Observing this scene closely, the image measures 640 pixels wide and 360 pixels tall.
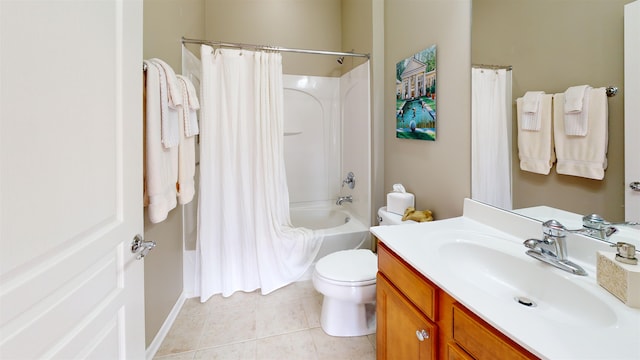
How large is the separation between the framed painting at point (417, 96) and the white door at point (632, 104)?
919mm

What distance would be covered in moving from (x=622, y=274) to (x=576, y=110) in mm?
598

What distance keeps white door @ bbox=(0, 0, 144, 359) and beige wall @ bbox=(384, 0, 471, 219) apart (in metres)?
1.57

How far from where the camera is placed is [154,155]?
1272 millimetres

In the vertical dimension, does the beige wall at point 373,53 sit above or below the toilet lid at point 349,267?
above

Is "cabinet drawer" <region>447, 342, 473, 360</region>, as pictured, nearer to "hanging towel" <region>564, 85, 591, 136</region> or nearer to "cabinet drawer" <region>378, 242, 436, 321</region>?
"cabinet drawer" <region>378, 242, 436, 321</region>

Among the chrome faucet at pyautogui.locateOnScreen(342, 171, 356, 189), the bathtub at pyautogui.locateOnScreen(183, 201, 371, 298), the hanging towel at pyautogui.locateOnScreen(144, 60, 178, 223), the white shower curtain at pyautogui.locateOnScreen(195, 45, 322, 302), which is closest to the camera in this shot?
the hanging towel at pyautogui.locateOnScreen(144, 60, 178, 223)

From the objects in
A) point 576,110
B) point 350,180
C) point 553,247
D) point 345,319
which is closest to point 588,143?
point 576,110

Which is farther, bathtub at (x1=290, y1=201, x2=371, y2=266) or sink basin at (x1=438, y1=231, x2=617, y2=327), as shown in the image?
bathtub at (x1=290, y1=201, x2=371, y2=266)

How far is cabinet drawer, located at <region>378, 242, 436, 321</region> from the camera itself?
929 mm

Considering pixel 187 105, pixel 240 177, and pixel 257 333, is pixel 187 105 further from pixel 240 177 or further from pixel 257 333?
pixel 257 333

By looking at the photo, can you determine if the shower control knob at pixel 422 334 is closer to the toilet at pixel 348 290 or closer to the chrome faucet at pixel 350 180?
the toilet at pixel 348 290

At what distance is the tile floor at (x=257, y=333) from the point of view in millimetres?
1598

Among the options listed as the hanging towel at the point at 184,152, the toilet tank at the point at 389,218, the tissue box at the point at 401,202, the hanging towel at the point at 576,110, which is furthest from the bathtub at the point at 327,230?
the hanging towel at the point at 576,110

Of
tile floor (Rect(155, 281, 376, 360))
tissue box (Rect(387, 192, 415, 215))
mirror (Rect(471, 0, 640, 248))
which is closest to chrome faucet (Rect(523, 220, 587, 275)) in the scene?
mirror (Rect(471, 0, 640, 248))
